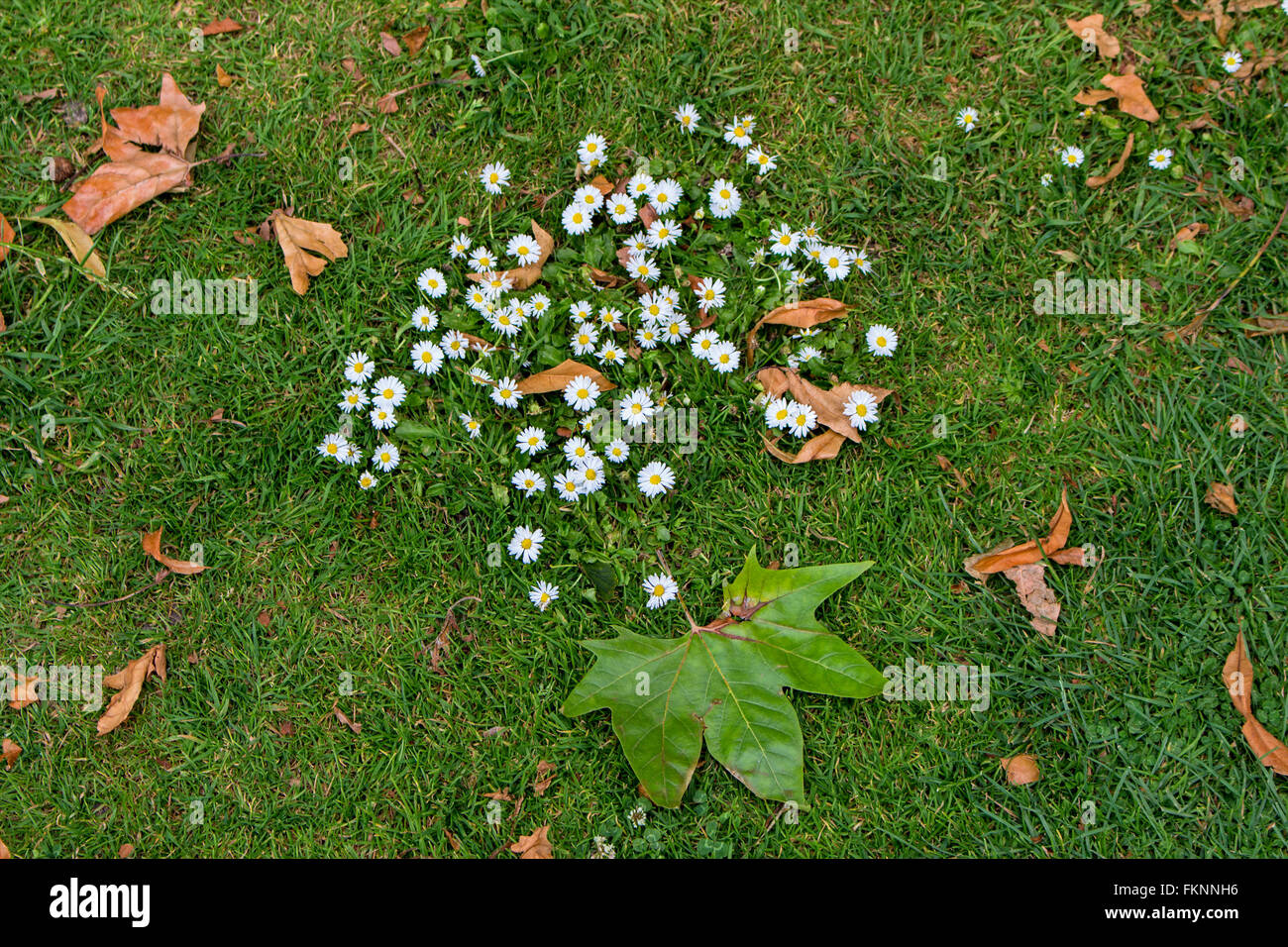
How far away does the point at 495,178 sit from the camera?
10.5ft

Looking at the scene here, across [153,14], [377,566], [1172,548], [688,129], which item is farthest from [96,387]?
[1172,548]

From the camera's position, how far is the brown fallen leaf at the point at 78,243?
3.20m

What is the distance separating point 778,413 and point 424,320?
1412 mm

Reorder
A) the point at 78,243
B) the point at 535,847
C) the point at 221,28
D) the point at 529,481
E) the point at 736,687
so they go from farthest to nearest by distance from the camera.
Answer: the point at 221,28 → the point at 78,243 → the point at 529,481 → the point at 535,847 → the point at 736,687

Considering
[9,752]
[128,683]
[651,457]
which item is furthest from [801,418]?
[9,752]

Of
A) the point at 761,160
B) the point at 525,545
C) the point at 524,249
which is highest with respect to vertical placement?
the point at 761,160

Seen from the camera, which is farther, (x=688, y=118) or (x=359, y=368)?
(x=688, y=118)

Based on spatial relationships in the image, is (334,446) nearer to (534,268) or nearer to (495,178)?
(534,268)

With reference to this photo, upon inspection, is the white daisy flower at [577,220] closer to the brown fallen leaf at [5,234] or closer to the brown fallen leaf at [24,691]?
the brown fallen leaf at [5,234]

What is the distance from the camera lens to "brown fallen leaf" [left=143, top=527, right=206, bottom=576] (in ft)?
10.0

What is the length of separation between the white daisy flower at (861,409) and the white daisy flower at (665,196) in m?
1.04

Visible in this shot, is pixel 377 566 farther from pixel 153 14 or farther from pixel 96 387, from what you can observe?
pixel 153 14

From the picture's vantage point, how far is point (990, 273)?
3.21 meters

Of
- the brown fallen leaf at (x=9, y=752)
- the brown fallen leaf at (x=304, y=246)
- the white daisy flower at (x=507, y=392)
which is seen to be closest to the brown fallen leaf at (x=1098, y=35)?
the white daisy flower at (x=507, y=392)
